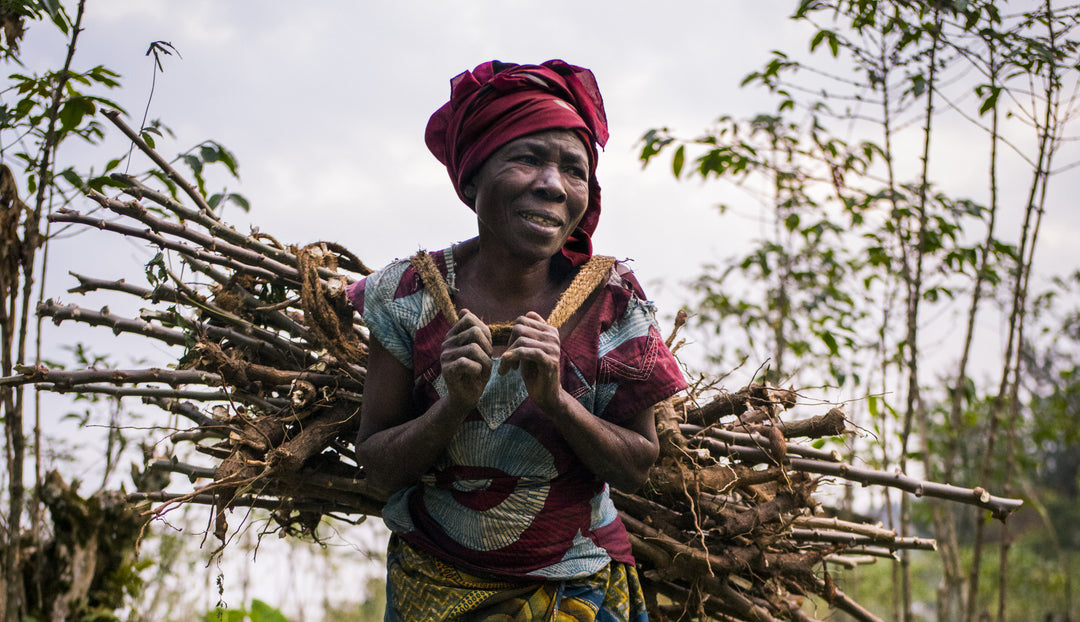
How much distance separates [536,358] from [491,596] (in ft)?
2.12

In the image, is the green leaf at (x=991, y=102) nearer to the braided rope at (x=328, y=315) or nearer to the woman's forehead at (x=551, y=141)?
the woman's forehead at (x=551, y=141)

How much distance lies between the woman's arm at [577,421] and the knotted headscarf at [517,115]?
1.47 ft

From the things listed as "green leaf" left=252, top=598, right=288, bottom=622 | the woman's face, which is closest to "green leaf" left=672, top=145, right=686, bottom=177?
the woman's face

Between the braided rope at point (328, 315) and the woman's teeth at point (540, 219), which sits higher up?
the woman's teeth at point (540, 219)

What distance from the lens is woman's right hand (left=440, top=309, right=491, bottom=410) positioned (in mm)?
1644

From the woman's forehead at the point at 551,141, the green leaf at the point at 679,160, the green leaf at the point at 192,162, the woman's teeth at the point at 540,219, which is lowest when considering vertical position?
the woman's teeth at the point at 540,219

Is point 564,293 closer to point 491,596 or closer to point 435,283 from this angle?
point 435,283

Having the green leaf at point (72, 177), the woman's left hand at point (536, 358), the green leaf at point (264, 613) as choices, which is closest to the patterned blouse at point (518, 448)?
the woman's left hand at point (536, 358)

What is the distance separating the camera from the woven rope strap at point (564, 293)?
1936mm

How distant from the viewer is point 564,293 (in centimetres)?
199

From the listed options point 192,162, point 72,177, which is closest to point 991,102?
point 192,162

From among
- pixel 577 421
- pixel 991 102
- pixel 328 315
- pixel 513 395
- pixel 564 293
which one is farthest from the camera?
pixel 991 102

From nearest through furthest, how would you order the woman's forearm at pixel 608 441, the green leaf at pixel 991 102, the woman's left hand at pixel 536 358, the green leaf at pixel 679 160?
the woman's left hand at pixel 536 358 < the woman's forearm at pixel 608 441 < the green leaf at pixel 991 102 < the green leaf at pixel 679 160

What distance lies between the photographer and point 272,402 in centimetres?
254
